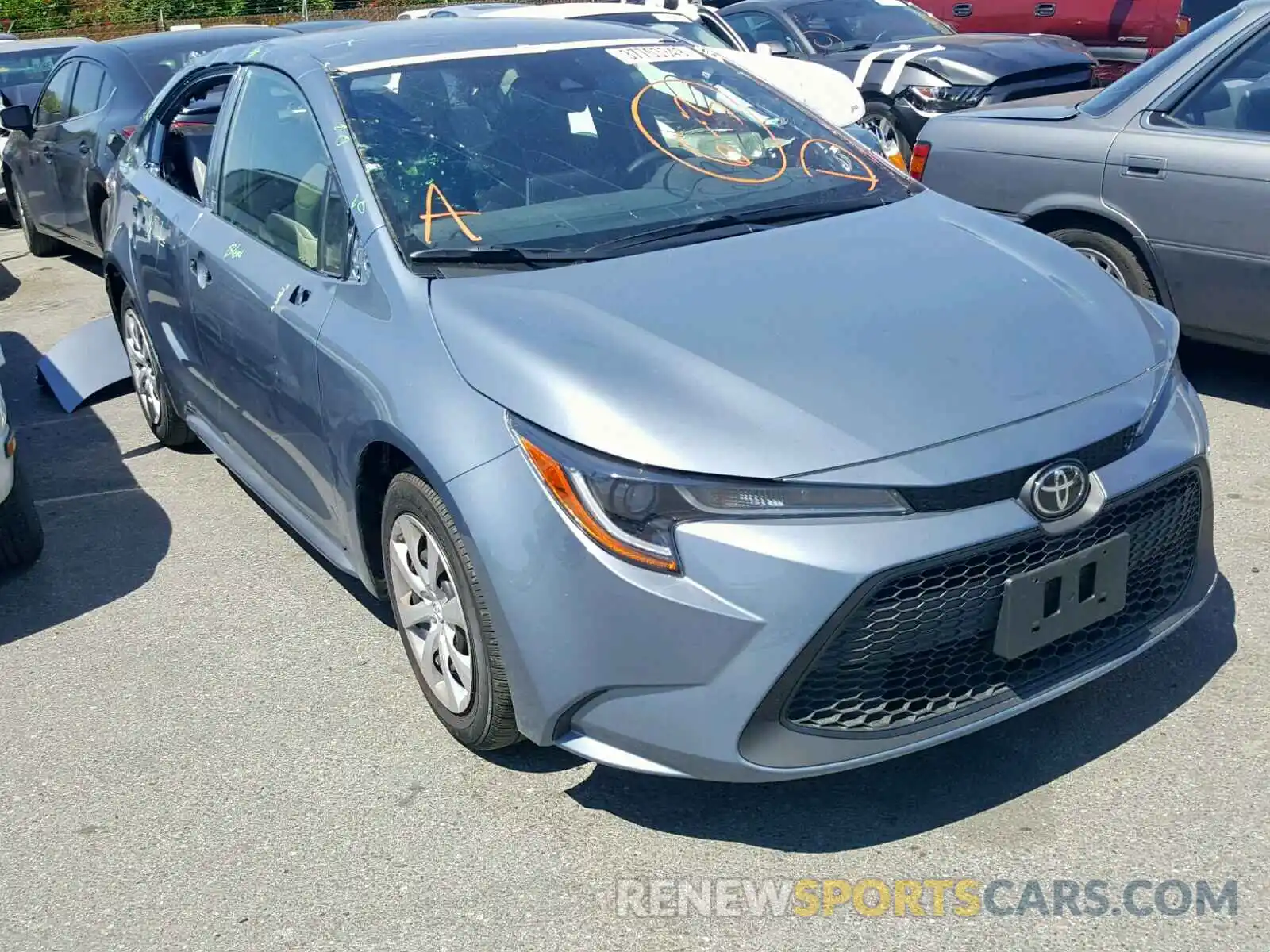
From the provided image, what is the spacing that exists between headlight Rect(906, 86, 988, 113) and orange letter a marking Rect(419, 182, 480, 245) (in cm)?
672

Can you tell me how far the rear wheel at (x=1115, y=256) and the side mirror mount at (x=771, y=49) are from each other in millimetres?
4686

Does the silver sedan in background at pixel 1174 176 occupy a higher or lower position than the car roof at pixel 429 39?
lower

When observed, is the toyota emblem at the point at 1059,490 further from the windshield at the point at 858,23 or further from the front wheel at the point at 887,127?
the windshield at the point at 858,23

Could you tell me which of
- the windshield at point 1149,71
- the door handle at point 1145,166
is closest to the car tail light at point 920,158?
the windshield at point 1149,71

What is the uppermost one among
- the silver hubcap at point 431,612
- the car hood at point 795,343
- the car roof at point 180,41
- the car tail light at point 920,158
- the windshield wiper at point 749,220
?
the windshield wiper at point 749,220

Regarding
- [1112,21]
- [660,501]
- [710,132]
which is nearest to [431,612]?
[660,501]

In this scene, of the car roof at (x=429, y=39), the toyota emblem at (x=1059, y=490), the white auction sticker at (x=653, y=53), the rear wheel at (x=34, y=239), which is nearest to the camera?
the toyota emblem at (x=1059, y=490)

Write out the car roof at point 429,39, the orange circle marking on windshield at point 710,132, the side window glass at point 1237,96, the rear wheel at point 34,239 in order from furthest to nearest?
the rear wheel at point 34,239, the side window glass at point 1237,96, the car roof at point 429,39, the orange circle marking on windshield at point 710,132

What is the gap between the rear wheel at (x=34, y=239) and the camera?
33.7 ft

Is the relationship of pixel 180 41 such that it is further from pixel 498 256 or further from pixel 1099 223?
pixel 498 256

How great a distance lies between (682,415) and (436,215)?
1123 millimetres

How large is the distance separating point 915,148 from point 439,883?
445 cm

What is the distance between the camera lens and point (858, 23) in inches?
427

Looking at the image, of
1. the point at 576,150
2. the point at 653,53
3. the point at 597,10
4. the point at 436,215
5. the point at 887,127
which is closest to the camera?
the point at 436,215
